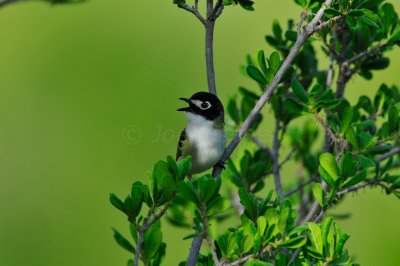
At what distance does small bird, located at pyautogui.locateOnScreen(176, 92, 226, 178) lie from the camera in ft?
13.1

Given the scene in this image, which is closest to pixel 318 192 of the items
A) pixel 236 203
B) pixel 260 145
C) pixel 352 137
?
pixel 352 137

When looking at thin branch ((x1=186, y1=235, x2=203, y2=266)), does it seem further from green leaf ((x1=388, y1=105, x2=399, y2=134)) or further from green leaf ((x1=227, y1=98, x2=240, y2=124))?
green leaf ((x1=227, y1=98, x2=240, y2=124))

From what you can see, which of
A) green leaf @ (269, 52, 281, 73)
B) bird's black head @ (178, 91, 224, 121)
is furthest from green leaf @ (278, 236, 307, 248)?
bird's black head @ (178, 91, 224, 121)

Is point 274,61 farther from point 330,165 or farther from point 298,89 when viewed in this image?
point 330,165

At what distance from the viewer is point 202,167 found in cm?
411

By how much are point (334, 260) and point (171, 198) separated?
2.37 feet

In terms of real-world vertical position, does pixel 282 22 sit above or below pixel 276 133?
above

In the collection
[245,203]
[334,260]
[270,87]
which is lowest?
[334,260]

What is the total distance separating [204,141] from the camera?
13.4 ft

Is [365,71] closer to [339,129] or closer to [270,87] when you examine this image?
[339,129]

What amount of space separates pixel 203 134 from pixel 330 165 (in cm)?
138

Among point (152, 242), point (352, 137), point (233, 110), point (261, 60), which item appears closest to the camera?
point (152, 242)

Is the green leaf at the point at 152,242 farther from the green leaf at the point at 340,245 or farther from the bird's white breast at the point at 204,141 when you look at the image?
the bird's white breast at the point at 204,141

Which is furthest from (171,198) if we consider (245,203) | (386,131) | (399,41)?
(399,41)
